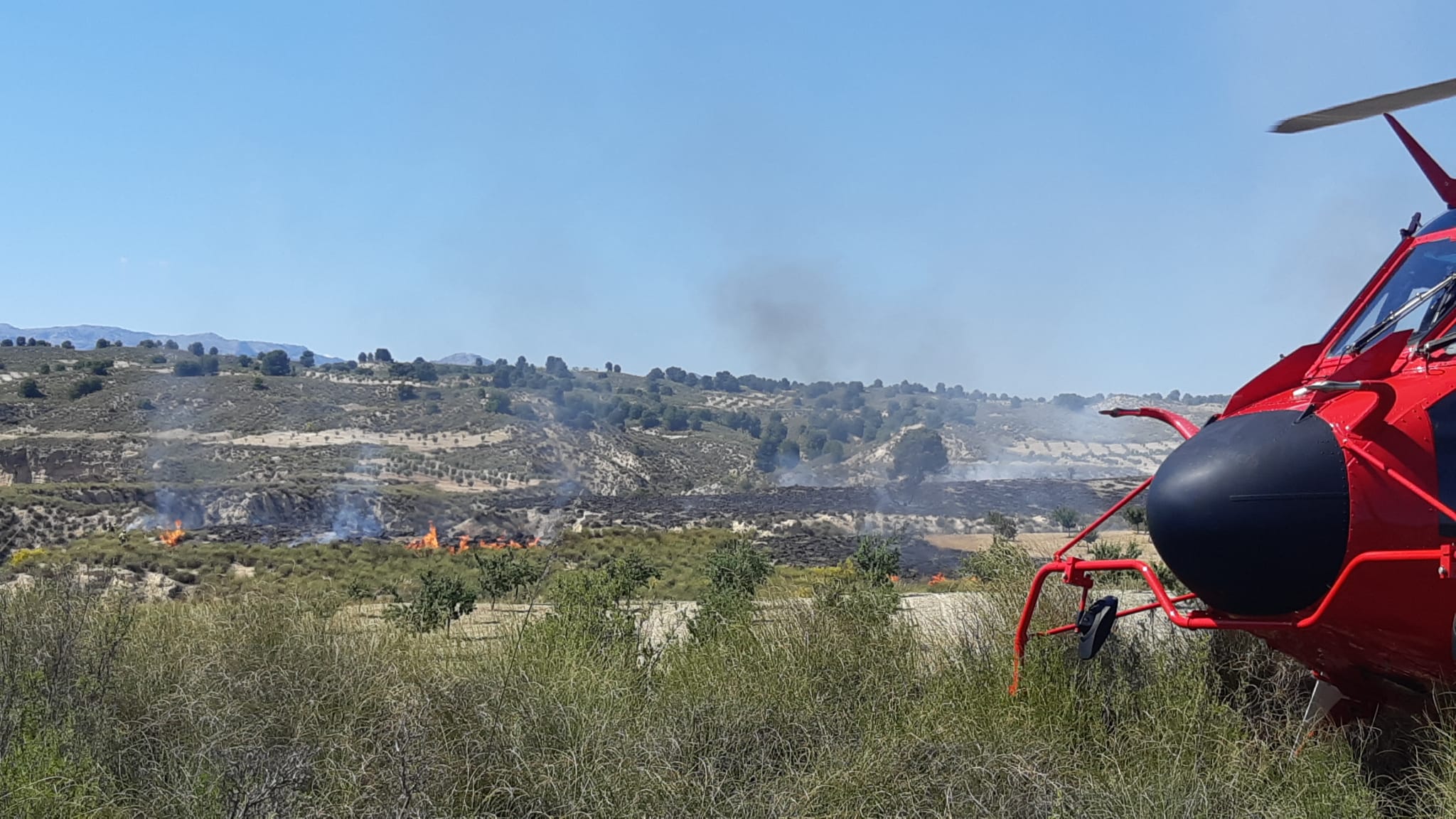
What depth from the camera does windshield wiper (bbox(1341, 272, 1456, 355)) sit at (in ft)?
19.0

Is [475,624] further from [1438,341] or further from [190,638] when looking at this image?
[1438,341]

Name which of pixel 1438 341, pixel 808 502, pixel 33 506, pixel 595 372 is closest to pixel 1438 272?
pixel 1438 341

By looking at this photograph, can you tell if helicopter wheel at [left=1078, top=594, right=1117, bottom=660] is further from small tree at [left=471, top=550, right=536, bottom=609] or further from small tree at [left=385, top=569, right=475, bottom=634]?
small tree at [left=471, top=550, right=536, bottom=609]

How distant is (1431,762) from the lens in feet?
20.2

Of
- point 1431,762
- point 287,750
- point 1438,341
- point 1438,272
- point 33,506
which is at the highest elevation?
point 1438,272

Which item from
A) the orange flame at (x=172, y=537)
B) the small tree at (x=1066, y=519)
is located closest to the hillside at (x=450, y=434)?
the orange flame at (x=172, y=537)

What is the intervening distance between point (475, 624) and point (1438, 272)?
32.2ft

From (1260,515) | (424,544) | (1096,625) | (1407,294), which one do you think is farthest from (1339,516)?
(424,544)

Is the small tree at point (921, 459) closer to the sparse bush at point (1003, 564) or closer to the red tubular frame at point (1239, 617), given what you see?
the sparse bush at point (1003, 564)

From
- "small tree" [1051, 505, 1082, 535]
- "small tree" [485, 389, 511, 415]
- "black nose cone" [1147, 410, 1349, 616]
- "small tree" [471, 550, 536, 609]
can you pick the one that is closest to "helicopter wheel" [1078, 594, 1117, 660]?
"black nose cone" [1147, 410, 1349, 616]

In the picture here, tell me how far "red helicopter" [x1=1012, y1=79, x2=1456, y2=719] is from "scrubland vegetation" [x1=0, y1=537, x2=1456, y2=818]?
849 millimetres

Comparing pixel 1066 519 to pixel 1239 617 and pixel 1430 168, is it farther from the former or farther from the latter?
pixel 1239 617

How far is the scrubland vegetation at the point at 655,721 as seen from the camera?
222 inches

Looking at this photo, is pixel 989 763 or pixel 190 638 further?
pixel 190 638
